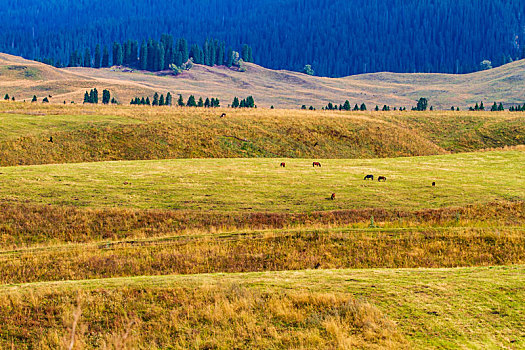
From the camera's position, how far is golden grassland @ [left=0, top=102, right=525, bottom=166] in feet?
187

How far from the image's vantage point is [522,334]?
39.4 feet

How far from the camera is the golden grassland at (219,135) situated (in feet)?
187

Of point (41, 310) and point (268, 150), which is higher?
point (268, 150)

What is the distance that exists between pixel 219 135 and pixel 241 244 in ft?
147

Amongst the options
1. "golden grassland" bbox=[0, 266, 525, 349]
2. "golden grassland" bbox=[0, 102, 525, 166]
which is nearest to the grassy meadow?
"golden grassland" bbox=[0, 266, 525, 349]

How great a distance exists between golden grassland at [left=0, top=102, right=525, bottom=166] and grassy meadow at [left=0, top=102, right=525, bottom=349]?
1.18 feet

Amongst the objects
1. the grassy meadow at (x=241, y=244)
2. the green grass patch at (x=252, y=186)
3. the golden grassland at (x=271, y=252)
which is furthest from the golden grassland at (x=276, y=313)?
the green grass patch at (x=252, y=186)

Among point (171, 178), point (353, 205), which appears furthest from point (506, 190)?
point (171, 178)

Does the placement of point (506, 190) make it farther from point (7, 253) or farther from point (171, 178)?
point (7, 253)

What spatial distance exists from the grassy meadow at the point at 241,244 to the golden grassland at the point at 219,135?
Result: 0.36 m

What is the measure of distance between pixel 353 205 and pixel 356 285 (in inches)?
757

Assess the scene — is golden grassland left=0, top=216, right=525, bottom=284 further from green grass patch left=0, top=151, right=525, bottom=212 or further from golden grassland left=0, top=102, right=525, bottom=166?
golden grassland left=0, top=102, right=525, bottom=166

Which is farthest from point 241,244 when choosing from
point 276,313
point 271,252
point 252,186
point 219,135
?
point 219,135

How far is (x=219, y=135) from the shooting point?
6900cm
